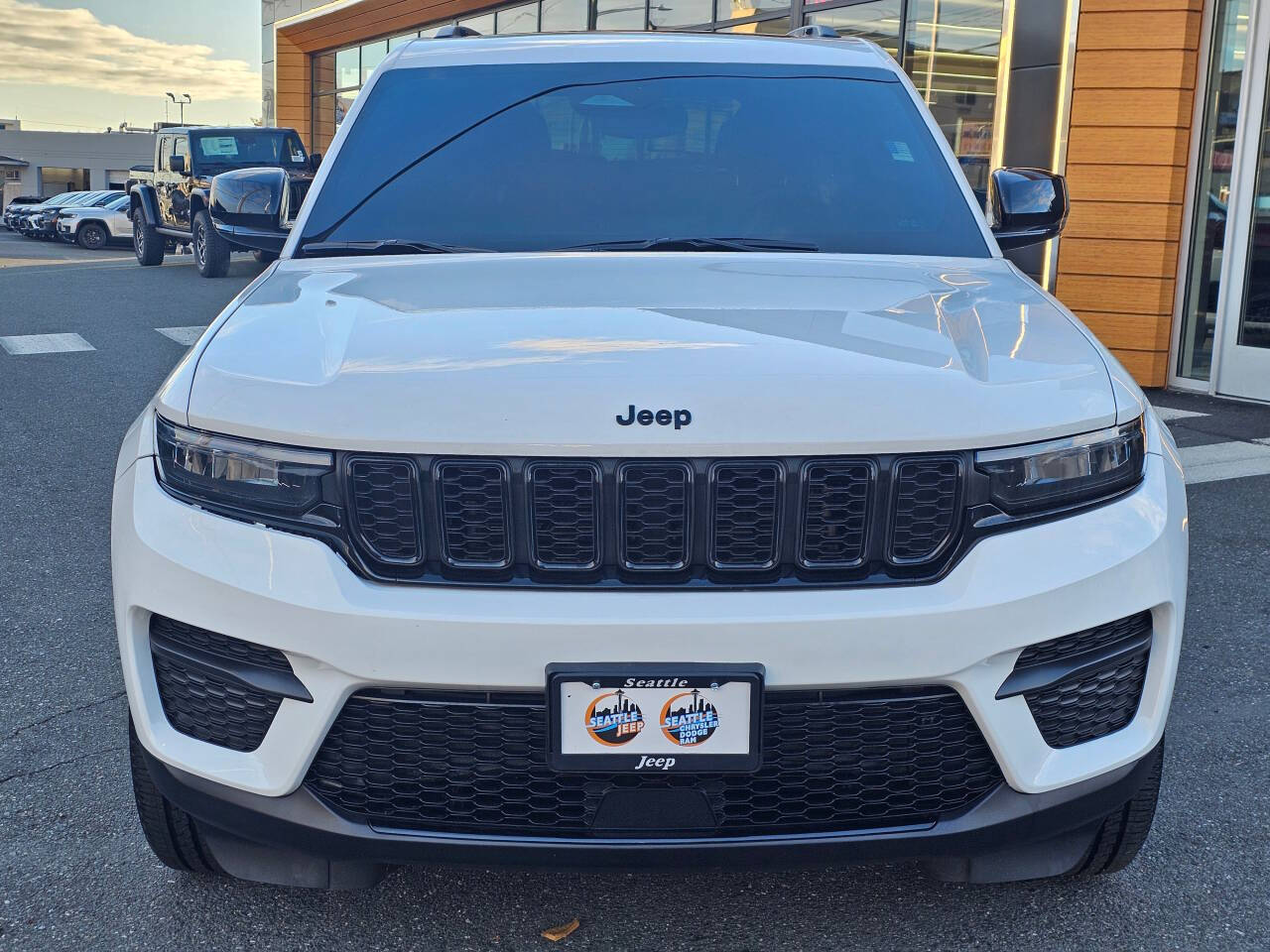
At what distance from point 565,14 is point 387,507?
16.1 meters

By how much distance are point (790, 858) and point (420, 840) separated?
1.90ft

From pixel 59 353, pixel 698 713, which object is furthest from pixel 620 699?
pixel 59 353

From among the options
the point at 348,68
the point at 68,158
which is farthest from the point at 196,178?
the point at 68,158

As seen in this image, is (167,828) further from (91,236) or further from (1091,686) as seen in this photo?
(91,236)

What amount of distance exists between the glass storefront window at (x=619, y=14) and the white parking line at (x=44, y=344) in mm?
7977

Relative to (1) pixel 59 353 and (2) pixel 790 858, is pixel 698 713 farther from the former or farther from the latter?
(1) pixel 59 353

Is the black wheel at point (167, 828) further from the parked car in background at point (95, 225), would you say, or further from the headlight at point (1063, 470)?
the parked car in background at point (95, 225)

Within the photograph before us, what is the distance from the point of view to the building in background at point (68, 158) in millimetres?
90688

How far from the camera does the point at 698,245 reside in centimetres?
300

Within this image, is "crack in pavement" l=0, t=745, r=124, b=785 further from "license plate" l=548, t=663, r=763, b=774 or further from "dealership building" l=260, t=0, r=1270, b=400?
"dealership building" l=260, t=0, r=1270, b=400

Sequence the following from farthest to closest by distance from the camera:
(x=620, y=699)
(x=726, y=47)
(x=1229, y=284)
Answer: (x=1229, y=284) → (x=726, y=47) → (x=620, y=699)

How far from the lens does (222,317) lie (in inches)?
99.5

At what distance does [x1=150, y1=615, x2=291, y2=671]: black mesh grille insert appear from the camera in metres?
1.99

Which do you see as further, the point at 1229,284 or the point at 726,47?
the point at 1229,284
